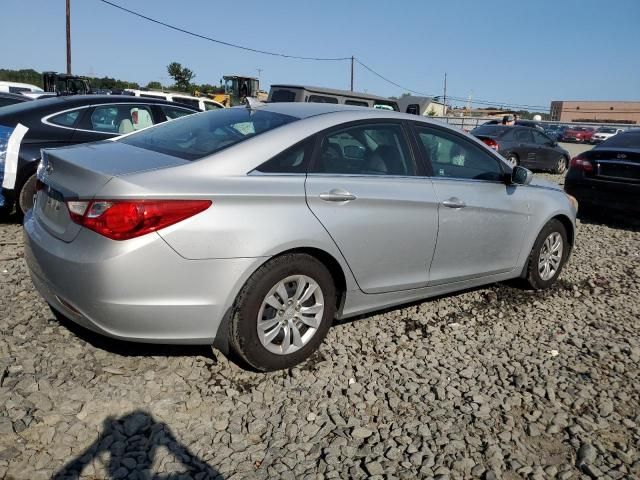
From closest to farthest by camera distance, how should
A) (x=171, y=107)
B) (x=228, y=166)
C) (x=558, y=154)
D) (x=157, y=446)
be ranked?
(x=157, y=446)
(x=228, y=166)
(x=171, y=107)
(x=558, y=154)

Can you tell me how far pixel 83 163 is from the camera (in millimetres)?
2939

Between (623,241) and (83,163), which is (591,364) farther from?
(623,241)

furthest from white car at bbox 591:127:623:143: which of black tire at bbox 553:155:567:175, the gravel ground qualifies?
the gravel ground

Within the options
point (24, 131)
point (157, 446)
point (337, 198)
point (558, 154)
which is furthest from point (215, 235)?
point (558, 154)

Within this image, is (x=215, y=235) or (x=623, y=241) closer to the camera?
(x=215, y=235)

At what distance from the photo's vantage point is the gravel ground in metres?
2.48

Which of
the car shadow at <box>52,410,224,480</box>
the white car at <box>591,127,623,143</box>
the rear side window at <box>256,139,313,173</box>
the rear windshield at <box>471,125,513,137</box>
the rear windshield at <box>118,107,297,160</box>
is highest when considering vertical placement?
the white car at <box>591,127,623,143</box>

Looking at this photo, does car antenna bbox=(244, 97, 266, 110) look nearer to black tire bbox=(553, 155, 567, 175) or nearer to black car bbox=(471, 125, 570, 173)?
black car bbox=(471, 125, 570, 173)

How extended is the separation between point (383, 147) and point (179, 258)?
5.43ft

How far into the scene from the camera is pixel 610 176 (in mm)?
7984

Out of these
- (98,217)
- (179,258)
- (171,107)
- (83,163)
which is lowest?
(179,258)

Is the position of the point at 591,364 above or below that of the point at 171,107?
below

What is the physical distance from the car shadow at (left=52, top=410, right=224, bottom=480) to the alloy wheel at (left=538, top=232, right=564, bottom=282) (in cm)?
352

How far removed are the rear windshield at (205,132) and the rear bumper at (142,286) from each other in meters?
0.65
